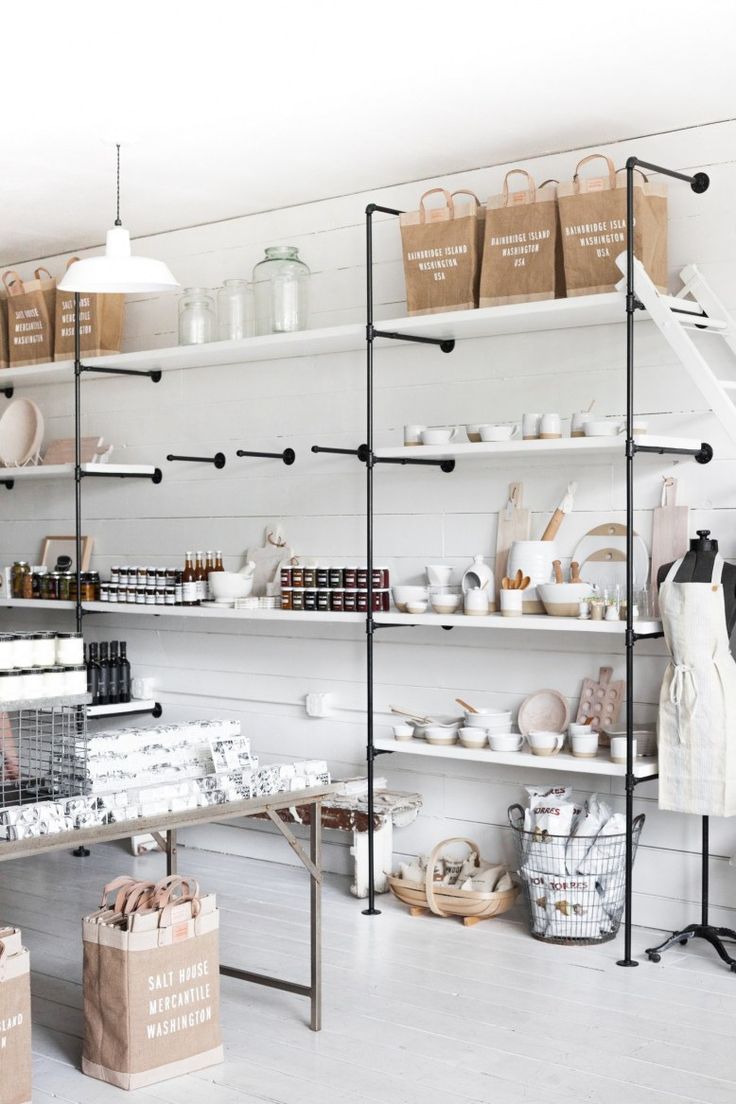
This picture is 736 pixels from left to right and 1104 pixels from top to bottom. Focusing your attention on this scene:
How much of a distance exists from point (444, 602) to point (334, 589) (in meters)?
0.50

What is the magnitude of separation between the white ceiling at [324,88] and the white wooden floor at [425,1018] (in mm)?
2688

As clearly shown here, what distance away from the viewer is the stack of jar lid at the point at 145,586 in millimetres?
5465

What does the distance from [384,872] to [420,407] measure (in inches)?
69.6

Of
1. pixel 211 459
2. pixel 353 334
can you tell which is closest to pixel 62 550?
pixel 211 459

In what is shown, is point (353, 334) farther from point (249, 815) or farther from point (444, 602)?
point (249, 815)

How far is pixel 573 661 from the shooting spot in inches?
183

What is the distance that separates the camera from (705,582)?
4.02 metres

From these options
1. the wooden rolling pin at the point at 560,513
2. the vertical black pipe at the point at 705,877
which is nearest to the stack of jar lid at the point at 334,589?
the wooden rolling pin at the point at 560,513

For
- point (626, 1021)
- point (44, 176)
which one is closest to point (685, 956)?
point (626, 1021)

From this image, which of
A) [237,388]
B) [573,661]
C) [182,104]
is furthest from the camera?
[237,388]

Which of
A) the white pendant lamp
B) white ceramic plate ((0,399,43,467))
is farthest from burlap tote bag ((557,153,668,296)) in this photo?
white ceramic plate ((0,399,43,467))

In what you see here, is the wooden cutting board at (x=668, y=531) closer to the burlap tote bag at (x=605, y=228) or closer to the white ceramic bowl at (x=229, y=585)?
the burlap tote bag at (x=605, y=228)

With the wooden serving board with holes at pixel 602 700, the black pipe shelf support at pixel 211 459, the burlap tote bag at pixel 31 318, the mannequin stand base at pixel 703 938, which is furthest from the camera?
the burlap tote bag at pixel 31 318

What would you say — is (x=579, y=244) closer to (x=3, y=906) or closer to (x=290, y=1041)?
(x=290, y=1041)
